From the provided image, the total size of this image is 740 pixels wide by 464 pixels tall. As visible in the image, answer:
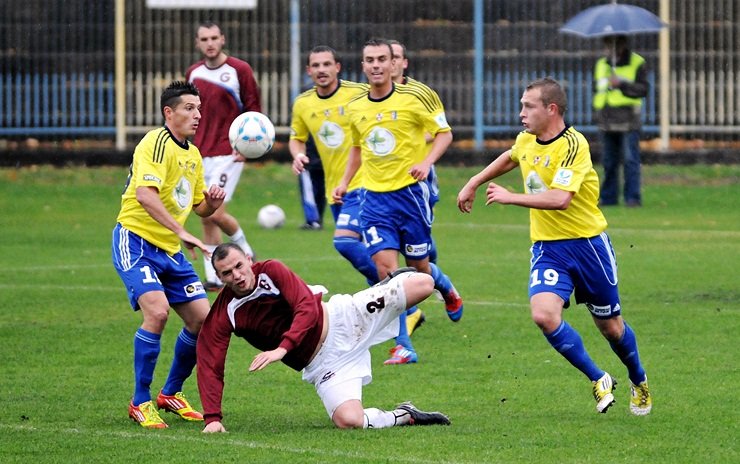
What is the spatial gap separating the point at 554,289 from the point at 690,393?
1222 mm

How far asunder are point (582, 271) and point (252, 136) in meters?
3.47

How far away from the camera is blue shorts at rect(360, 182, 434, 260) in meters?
11.3

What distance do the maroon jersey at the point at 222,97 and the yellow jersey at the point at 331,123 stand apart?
1.76m

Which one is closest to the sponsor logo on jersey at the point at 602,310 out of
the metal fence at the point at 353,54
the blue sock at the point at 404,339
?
the blue sock at the point at 404,339

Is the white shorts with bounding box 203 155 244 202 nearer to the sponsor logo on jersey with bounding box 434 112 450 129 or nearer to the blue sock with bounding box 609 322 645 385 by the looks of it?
the sponsor logo on jersey with bounding box 434 112 450 129

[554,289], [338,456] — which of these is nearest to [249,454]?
[338,456]

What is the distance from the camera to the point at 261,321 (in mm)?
8570

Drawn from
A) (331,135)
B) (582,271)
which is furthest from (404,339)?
(331,135)

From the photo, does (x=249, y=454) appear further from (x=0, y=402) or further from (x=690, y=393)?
(x=690, y=393)

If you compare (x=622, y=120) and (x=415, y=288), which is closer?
(x=415, y=288)

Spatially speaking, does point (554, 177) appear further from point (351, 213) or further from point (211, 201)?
point (351, 213)

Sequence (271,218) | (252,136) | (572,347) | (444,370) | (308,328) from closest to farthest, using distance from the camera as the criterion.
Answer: (308,328)
(572,347)
(444,370)
(252,136)
(271,218)

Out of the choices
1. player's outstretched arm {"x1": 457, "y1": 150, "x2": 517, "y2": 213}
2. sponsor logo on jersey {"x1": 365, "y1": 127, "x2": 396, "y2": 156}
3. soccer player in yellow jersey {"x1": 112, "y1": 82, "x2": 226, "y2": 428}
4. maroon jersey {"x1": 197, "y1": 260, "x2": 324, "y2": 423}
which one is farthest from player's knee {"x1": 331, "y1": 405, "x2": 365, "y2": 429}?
Result: sponsor logo on jersey {"x1": 365, "y1": 127, "x2": 396, "y2": 156}

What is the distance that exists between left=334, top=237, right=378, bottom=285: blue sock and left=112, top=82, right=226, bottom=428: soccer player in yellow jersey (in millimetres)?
2859
